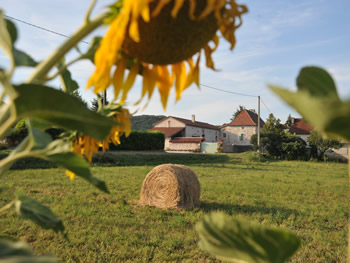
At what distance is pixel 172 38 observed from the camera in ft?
1.09

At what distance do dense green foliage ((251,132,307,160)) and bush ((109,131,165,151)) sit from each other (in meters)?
7.88

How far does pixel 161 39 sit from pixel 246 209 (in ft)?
20.9

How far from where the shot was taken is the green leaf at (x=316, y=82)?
0.89 feet

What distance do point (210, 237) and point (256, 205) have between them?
6.74 m

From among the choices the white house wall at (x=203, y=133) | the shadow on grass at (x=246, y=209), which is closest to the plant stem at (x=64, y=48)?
the shadow on grass at (x=246, y=209)

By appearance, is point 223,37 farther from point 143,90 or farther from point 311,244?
point 311,244

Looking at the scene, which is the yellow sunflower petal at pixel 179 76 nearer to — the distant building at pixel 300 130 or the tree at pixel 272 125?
the tree at pixel 272 125

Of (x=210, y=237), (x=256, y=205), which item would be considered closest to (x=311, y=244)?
(x=256, y=205)

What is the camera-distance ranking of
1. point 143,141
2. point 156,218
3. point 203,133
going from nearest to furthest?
point 156,218, point 143,141, point 203,133

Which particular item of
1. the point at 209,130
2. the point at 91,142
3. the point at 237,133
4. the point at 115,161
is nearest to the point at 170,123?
the point at 209,130

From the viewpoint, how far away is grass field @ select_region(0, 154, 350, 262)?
3857 mm

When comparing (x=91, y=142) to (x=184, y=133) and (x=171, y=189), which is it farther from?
(x=184, y=133)

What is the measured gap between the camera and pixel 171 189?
6555 millimetres

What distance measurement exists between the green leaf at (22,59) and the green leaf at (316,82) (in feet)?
1.09
